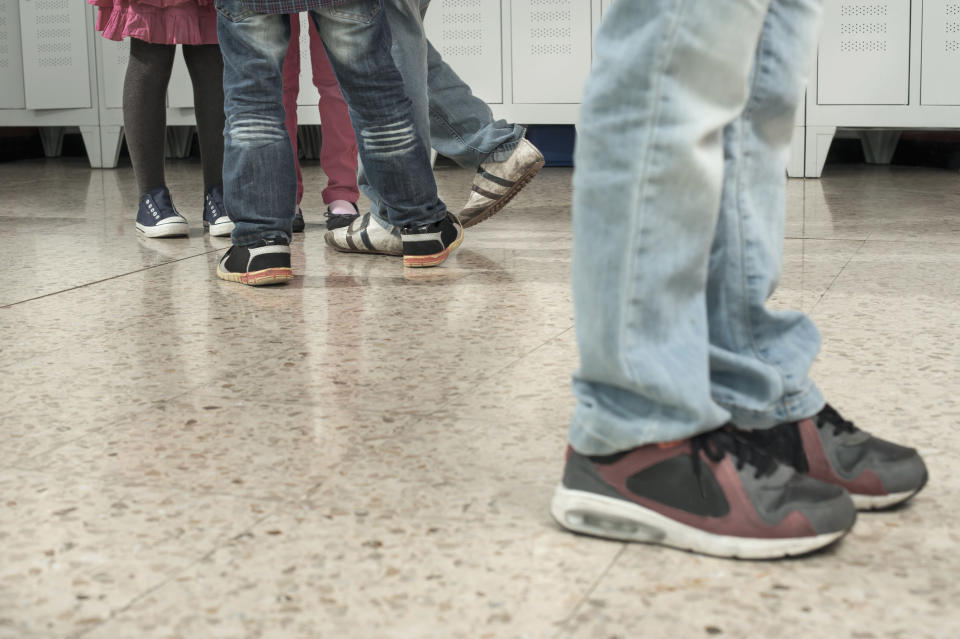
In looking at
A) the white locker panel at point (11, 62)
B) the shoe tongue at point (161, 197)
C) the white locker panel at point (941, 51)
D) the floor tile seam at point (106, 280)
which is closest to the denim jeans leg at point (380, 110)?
the floor tile seam at point (106, 280)

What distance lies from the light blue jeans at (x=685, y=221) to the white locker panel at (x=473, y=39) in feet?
9.72

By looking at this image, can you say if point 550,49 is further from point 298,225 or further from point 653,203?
point 653,203

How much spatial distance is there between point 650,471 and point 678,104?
0.25 m

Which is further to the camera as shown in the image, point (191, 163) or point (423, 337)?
point (191, 163)

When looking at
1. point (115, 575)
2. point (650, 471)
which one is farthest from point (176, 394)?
point (650, 471)

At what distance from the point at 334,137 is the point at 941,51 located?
194 cm

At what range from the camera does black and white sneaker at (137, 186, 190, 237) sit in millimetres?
2221

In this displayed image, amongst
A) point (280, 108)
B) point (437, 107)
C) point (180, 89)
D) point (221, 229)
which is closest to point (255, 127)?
point (280, 108)

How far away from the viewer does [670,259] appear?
0.70 m

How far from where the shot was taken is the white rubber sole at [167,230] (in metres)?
2.22

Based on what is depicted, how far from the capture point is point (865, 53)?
3295 millimetres

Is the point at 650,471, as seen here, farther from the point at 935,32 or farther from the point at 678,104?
the point at 935,32

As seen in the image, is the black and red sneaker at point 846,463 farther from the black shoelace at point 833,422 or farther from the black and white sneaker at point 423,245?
the black and white sneaker at point 423,245

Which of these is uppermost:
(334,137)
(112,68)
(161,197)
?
(112,68)
